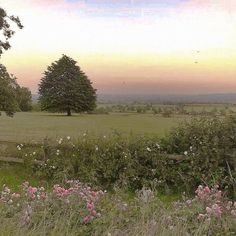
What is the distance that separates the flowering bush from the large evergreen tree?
62588 millimetres

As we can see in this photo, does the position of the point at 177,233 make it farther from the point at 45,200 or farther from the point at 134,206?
the point at 45,200

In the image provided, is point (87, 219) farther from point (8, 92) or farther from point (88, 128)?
point (88, 128)

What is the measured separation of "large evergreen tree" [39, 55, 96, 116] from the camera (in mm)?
69688

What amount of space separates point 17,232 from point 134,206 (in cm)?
154

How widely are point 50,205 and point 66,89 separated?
2652 inches

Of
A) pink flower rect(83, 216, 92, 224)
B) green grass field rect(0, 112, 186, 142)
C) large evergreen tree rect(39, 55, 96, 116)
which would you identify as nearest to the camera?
pink flower rect(83, 216, 92, 224)

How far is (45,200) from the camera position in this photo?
16.8 feet

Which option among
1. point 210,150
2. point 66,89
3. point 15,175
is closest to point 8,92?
point 15,175

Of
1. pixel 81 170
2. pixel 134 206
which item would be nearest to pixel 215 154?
pixel 81 170

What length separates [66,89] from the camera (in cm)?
7175

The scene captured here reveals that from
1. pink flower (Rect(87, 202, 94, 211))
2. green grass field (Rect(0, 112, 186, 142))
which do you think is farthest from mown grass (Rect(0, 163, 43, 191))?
pink flower (Rect(87, 202, 94, 211))

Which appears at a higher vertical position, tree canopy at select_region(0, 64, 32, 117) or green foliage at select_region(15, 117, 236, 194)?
tree canopy at select_region(0, 64, 32, 117)

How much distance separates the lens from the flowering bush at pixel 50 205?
15.3 feet

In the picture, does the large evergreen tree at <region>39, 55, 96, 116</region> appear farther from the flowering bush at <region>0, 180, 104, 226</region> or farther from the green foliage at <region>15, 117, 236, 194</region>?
the flowering bush at <region>0, 180, 104, 226</region>
